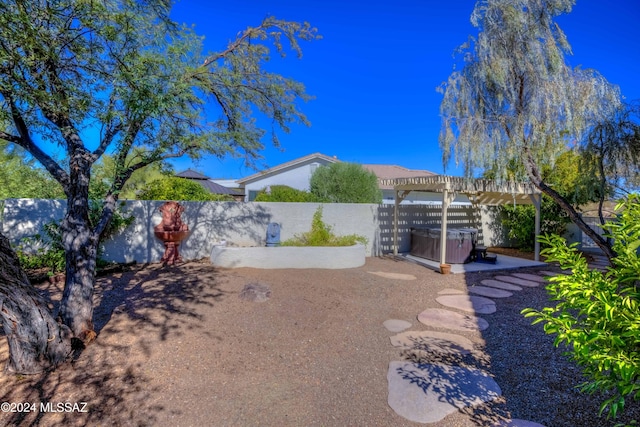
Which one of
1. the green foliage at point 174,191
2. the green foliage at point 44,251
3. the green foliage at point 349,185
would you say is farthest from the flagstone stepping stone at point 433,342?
the green foliage at point 349,185

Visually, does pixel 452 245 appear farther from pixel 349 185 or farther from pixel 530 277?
pixel 349 185

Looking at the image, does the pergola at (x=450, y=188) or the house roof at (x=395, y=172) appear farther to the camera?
the house roof at (x=395, y=172)

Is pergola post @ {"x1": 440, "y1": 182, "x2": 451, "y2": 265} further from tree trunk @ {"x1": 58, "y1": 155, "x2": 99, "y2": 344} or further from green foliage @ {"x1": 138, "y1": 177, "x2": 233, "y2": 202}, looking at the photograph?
tree trunk @ {"x1": 58, "y1": 155, "x2": 99, "y2": 344}

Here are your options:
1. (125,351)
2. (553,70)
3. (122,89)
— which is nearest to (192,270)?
(125,351)

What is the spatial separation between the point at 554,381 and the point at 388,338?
157cm

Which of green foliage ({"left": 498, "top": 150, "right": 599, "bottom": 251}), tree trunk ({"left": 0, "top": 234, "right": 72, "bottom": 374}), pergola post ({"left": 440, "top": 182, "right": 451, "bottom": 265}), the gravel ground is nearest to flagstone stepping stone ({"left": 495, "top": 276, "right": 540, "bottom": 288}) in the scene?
pergola post ({"left": 440, "top": 182, "right": 451, "bottom": 265})

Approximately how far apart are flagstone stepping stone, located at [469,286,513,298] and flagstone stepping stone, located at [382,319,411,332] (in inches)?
89.0

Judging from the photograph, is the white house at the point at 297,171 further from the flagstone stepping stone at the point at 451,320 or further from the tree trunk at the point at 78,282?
the tree trunk at the point at 78,282

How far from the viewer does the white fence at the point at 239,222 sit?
20.5ft

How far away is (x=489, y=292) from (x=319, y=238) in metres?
3.82

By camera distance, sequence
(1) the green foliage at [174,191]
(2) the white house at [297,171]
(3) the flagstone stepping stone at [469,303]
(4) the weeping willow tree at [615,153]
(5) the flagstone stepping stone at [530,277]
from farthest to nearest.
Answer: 1. (2) the white house at [297,171]
2. (1) the green foliage at [174,191]
3. (5) the flagstone stepping stone at [530,277]
4. (4) the weeping willow tree at [615,153]
5. (3) the flagstone stepping stone at [469,303]

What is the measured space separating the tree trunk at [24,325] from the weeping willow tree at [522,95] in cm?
723

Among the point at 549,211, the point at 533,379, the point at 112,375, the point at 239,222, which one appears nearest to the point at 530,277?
the point at 549,211

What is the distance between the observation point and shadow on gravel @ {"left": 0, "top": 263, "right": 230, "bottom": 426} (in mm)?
2297
